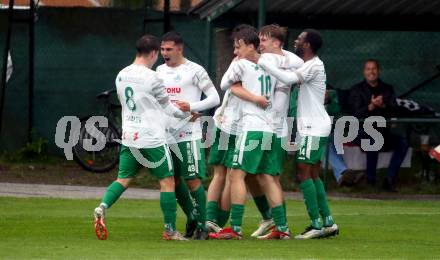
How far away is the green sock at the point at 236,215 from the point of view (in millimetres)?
13305

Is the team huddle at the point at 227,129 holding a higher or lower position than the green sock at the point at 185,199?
higher

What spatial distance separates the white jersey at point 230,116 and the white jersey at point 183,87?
12.0 inches

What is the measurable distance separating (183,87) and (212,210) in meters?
1.38

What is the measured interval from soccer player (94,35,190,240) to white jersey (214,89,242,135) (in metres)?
0.76

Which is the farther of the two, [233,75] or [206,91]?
[206,91]

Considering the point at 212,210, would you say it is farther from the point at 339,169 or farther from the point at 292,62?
the point at 339,169

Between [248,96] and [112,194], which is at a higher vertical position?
[248,96]

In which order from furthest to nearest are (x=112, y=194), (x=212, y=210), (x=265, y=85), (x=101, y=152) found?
1. (x=101, y=152)
2. (x=212, y=210)
3. (x=265, y=85)
4. (x=112, y=194)

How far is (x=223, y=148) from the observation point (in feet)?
45.3

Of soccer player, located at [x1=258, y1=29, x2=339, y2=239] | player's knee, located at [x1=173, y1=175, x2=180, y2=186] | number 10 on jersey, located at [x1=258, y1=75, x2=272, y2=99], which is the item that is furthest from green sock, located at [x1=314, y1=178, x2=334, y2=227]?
player's knee, located at [x1=173, y1=175, x2=180, y2=186]

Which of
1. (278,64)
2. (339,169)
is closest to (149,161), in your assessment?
(278,64)

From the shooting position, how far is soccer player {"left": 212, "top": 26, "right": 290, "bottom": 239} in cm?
1324

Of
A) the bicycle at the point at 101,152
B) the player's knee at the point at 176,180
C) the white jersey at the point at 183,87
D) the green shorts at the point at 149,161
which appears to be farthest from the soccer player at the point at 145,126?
the bicycle at the point at 101,152

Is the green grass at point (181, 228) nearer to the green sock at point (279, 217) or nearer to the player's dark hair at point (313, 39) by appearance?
the green sock at point (279, 217)
